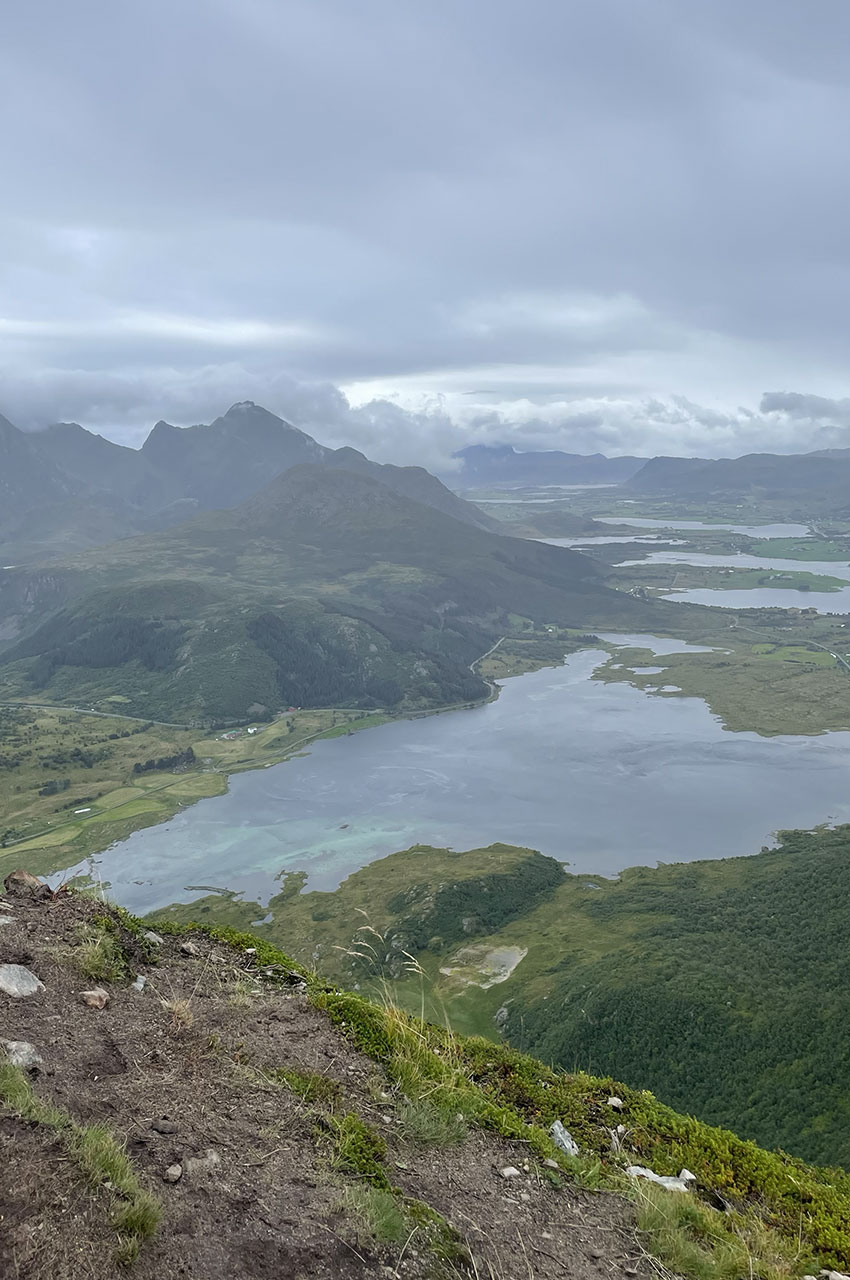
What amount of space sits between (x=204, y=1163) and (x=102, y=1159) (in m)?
1.05

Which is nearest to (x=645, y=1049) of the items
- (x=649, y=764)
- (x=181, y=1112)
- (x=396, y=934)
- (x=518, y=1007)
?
(x=518, y=1007)

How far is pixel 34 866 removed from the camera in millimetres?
107062

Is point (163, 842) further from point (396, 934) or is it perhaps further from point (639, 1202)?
point (639, 1202)

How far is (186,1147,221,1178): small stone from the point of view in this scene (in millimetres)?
6723

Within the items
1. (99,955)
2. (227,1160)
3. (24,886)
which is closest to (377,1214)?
(227,1160)

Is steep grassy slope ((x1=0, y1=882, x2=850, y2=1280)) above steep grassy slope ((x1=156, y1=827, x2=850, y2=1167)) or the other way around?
above

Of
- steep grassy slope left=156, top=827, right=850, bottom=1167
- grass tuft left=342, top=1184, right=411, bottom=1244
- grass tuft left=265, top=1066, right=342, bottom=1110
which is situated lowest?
steep grassy slope left=156, top=827, right=850, bottom=1167

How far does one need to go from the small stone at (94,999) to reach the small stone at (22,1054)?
3.81 ft

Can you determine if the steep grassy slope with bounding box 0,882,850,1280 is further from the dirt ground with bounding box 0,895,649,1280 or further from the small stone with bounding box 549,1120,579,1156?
the small stone with bounding box 549,1120,579,1156

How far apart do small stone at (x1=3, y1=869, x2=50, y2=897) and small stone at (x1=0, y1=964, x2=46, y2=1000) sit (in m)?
2.27

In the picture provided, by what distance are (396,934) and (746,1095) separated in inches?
1870

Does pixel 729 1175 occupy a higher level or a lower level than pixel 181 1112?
lower

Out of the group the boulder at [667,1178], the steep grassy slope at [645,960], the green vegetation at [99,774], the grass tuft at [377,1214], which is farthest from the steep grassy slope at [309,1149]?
the green vegetation at [99,774]

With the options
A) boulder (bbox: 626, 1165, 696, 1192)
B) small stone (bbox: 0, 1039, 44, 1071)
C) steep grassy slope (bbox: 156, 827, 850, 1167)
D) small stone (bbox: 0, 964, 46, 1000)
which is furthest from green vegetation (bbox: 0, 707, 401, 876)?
boulder (bbox: 626, 1165, 696, 1192)
